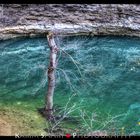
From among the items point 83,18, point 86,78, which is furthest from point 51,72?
point 83,18

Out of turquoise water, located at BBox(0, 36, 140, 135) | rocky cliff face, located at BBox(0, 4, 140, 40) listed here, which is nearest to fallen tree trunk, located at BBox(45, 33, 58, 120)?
turquoise water, located at BBox(0, 36, 140, 135)

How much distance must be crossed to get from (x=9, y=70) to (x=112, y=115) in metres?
2.66

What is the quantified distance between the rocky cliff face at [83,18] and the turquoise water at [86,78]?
0.23m

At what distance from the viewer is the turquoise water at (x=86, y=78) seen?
19.8ft

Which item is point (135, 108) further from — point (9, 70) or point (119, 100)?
point (9, 70)

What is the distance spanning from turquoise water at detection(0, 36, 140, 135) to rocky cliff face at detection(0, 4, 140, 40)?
23cm

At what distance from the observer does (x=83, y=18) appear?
979cm

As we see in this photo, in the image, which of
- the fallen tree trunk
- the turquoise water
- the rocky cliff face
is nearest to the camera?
the fallen tree trunk

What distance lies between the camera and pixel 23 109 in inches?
239

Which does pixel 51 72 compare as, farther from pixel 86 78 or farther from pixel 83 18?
pixel 83 18

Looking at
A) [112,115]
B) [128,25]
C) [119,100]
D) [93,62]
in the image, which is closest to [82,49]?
[93,62]

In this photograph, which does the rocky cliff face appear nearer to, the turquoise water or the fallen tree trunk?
the turquoise water

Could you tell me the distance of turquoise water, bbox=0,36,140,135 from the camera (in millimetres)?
6026

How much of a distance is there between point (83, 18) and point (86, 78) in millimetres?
2900
